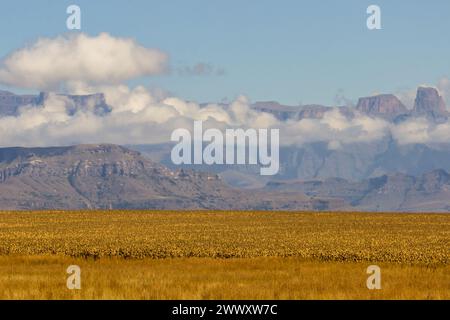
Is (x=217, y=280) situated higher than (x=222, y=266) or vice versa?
(x=222, y=266)

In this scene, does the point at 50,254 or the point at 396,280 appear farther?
the point at 50,254

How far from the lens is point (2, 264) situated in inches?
1976

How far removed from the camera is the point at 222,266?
156 ft

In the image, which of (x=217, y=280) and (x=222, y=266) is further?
(x=222, y=266)

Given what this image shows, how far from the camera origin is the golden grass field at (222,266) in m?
32.7

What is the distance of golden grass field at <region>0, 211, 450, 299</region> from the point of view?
3269cm

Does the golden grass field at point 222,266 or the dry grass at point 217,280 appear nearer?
the dry grass at point 217,280

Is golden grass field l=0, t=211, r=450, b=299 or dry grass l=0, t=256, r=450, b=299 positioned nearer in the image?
dry grass l=0, t=256, r=450, b=299
